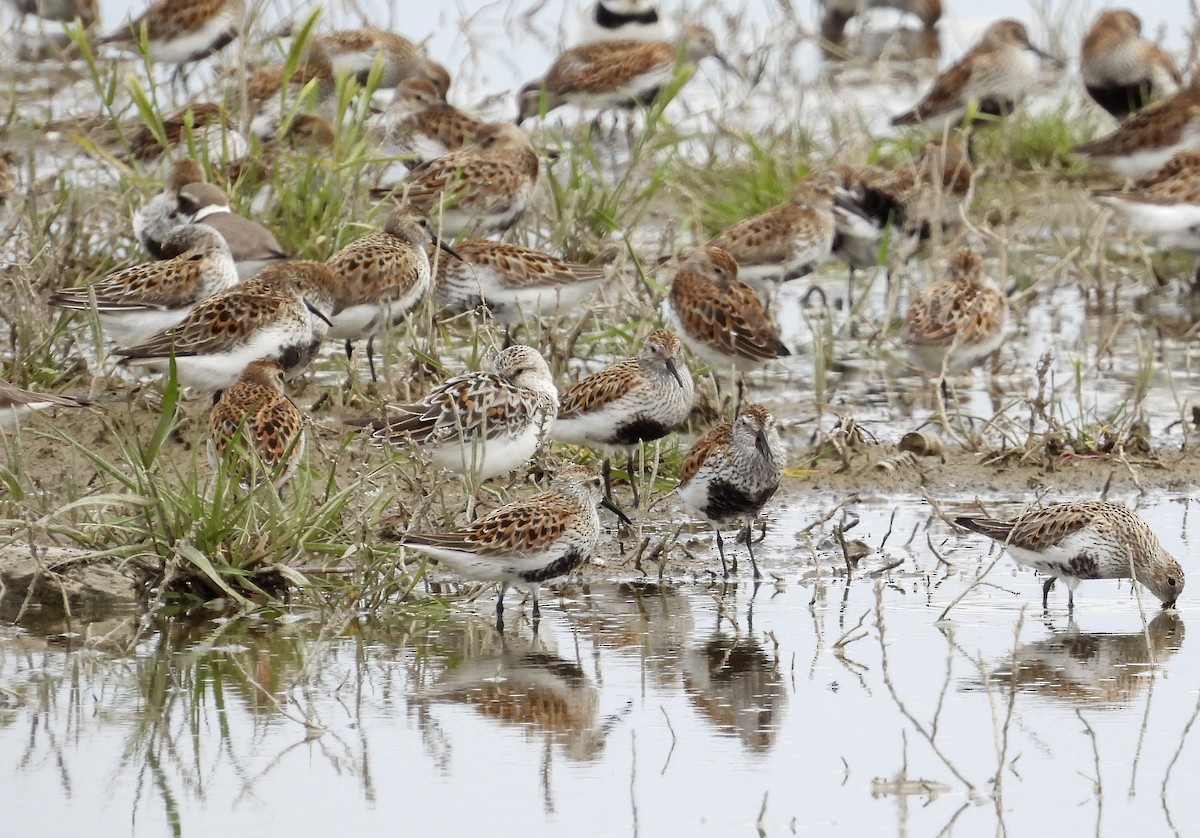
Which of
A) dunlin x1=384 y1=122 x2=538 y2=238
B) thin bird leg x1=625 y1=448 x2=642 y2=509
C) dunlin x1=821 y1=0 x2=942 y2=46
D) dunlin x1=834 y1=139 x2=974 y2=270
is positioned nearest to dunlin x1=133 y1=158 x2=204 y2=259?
dunlin x1=384 y1=122 x2=538 y2=238

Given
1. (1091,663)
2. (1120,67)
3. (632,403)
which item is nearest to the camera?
(1091,663)

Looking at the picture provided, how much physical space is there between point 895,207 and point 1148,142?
2.28m

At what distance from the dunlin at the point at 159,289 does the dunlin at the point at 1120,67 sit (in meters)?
9.34

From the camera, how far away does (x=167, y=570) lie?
6961mm

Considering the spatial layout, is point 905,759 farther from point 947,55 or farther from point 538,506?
point 947,55

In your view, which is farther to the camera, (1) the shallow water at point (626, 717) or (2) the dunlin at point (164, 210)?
(2) the dunlin at point (164, 210)

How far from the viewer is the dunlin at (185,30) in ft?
52.2

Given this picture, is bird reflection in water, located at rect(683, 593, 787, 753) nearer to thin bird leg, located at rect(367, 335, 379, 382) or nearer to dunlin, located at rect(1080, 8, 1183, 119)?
thin bird leg, located at rect(367, 335, 379, 382)

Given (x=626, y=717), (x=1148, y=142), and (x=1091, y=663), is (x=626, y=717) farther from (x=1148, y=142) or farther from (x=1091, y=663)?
(x=1148, y=142)

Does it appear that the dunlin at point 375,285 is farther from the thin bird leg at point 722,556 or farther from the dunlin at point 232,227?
the thin bird leg at point 722,556

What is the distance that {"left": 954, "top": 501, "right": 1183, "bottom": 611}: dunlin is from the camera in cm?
751

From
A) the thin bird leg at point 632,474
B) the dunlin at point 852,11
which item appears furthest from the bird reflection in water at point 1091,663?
the dunlin at point 852,11

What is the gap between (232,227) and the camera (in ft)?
34.6

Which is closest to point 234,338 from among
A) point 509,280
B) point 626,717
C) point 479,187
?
point 509,280
